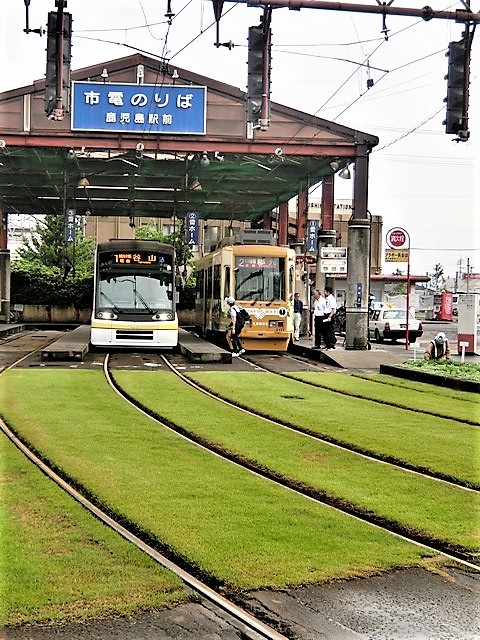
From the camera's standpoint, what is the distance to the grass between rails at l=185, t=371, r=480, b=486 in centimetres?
1004

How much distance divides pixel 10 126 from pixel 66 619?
24.1m

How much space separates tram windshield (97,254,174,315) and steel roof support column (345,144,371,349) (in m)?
5.98

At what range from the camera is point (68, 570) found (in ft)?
18.8

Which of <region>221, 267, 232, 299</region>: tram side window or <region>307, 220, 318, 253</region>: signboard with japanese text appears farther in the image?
<region>307, 220, 318, 253</region>: signboard with japanese text

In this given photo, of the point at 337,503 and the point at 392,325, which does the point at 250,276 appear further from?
the point at 337,503

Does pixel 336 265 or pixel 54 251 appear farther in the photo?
pixel 54 251

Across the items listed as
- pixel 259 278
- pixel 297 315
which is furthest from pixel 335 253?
pixel 297 315

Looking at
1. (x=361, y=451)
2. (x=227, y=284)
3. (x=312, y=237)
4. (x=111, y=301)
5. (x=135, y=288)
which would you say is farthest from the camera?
(x=312, y=237)

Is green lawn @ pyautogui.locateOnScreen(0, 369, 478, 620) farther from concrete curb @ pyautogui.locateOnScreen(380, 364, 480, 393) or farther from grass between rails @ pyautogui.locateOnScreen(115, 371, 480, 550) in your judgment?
concrete curb @ pyautogui.locateOnScreen(380, 364, 480, 393)

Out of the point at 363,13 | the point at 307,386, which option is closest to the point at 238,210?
the point at 307,386

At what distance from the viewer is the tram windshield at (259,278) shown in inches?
1009

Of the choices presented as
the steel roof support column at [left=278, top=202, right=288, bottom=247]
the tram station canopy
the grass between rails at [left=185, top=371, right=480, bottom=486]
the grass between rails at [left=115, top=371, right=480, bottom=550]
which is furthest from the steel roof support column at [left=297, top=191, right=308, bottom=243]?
the grass between rails at [left=115, top=371, right=480, bottom=550]

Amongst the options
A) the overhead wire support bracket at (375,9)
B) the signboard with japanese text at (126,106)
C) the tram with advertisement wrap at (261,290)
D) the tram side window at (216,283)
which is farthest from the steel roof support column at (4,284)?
the overhead wire support bracket at (375,9)

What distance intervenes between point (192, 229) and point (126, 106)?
45.0 feet
